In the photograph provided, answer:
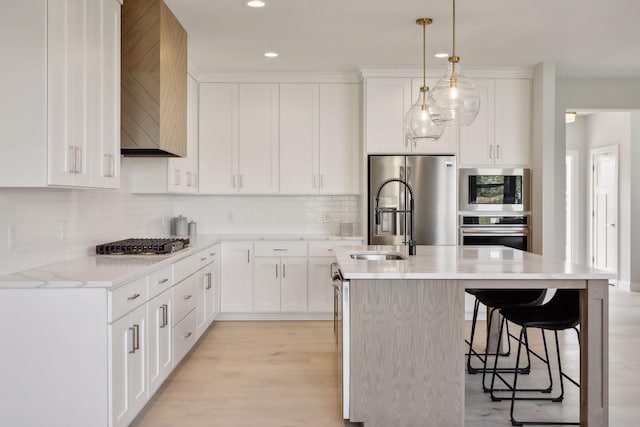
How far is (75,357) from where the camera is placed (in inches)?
96.3

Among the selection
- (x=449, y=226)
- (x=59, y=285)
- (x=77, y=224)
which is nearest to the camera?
(x=59, y=285)

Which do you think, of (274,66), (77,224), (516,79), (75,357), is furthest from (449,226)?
(75,357)

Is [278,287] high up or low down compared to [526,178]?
down

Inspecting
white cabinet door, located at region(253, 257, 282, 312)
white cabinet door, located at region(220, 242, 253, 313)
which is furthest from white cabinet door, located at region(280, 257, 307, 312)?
white cabinet door, located at region(220, 242, 253, 313)

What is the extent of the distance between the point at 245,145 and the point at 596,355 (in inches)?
158

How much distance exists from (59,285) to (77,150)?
0.72m

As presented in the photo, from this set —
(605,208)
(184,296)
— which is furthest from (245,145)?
(605,208)

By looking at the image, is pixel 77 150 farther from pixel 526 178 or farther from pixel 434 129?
pixel 526 178

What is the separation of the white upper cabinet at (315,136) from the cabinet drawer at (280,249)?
61cm

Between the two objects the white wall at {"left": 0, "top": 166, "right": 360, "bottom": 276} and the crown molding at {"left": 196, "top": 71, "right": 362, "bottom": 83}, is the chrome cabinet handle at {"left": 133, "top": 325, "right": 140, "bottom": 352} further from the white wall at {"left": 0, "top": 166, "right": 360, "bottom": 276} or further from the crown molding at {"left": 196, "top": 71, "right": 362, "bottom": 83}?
the crown molding at {"left": 196, "top": 71, "right": 362, "bottom": 83}

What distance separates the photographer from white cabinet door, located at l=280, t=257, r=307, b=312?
17.9ft

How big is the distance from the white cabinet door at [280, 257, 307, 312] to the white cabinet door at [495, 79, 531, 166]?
7.65 feet

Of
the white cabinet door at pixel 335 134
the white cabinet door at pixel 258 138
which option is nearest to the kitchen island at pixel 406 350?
the white cabinet door at pixel 335 134

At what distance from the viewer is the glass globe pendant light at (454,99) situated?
3018 millimetres
